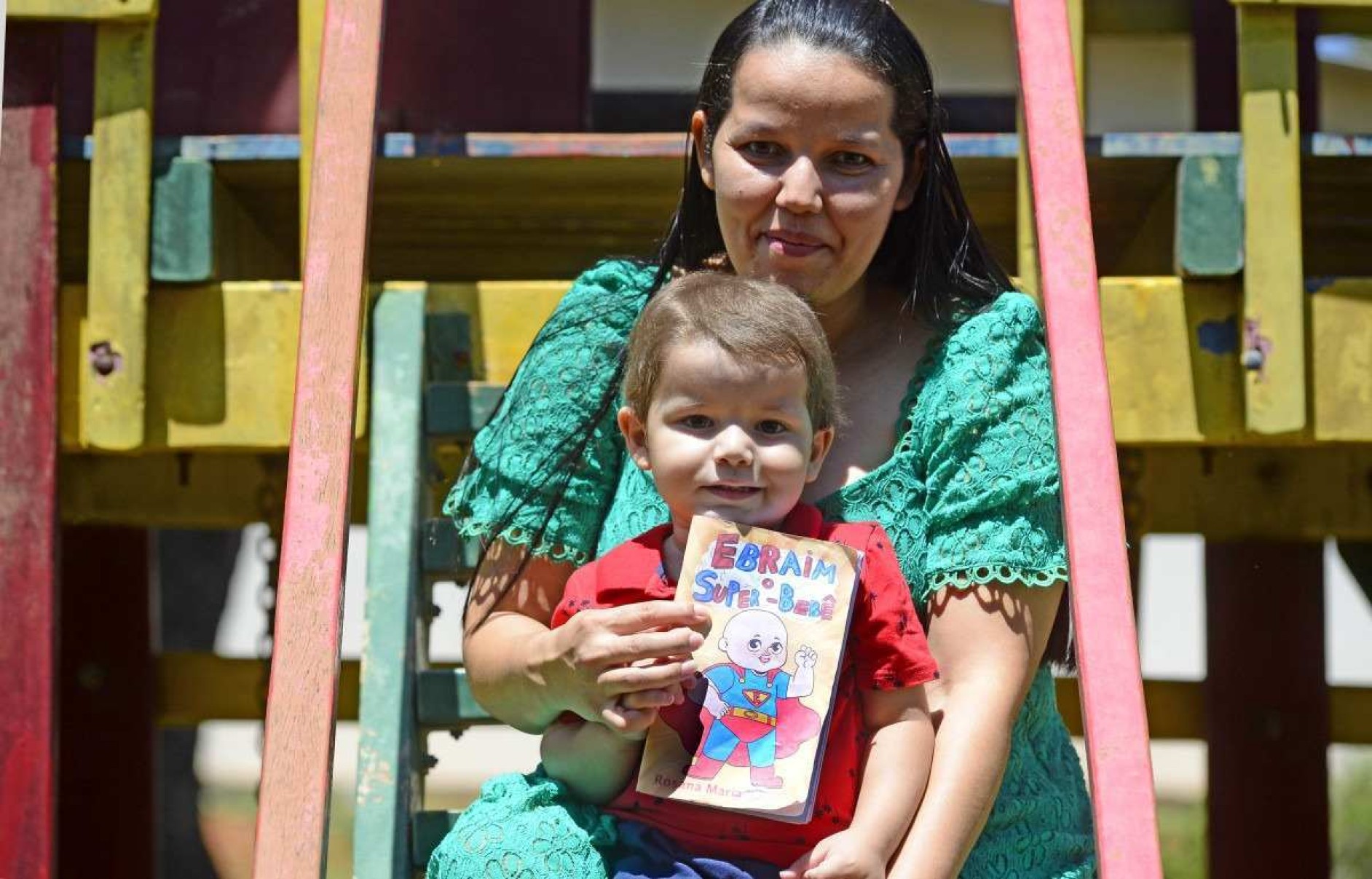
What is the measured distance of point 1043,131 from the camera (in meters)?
2.41

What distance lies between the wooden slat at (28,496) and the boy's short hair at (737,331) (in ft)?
4.37

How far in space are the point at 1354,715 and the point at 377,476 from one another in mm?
2746

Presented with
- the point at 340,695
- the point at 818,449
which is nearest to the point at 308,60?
the point at 818,449

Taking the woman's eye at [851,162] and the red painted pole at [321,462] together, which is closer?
the red painted pole at [321,462]

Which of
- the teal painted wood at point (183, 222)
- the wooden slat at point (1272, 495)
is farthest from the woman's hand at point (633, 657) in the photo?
the wooden slat at point (1272, 495)

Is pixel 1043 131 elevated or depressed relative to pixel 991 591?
elevated

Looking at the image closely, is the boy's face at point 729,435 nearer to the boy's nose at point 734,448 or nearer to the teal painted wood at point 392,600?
the boy's nose at point 734,448

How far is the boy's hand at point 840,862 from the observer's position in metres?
2.12

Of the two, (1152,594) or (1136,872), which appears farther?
(1152,594)

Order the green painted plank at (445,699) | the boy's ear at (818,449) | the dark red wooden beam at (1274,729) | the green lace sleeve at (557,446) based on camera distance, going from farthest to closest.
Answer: the dark red wooden beam at (1274,729), the green painted plank at (445,699), the green lace sleeve at (557,446), the boy's ear at (818,449)

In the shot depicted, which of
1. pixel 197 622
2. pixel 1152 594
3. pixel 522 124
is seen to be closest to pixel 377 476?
pixel 522 124

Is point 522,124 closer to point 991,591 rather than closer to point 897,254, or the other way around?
point 897,254

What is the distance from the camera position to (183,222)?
3.36m

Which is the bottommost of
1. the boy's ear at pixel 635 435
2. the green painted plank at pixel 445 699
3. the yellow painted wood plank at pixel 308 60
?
the green painted plank at pixel 445 699
